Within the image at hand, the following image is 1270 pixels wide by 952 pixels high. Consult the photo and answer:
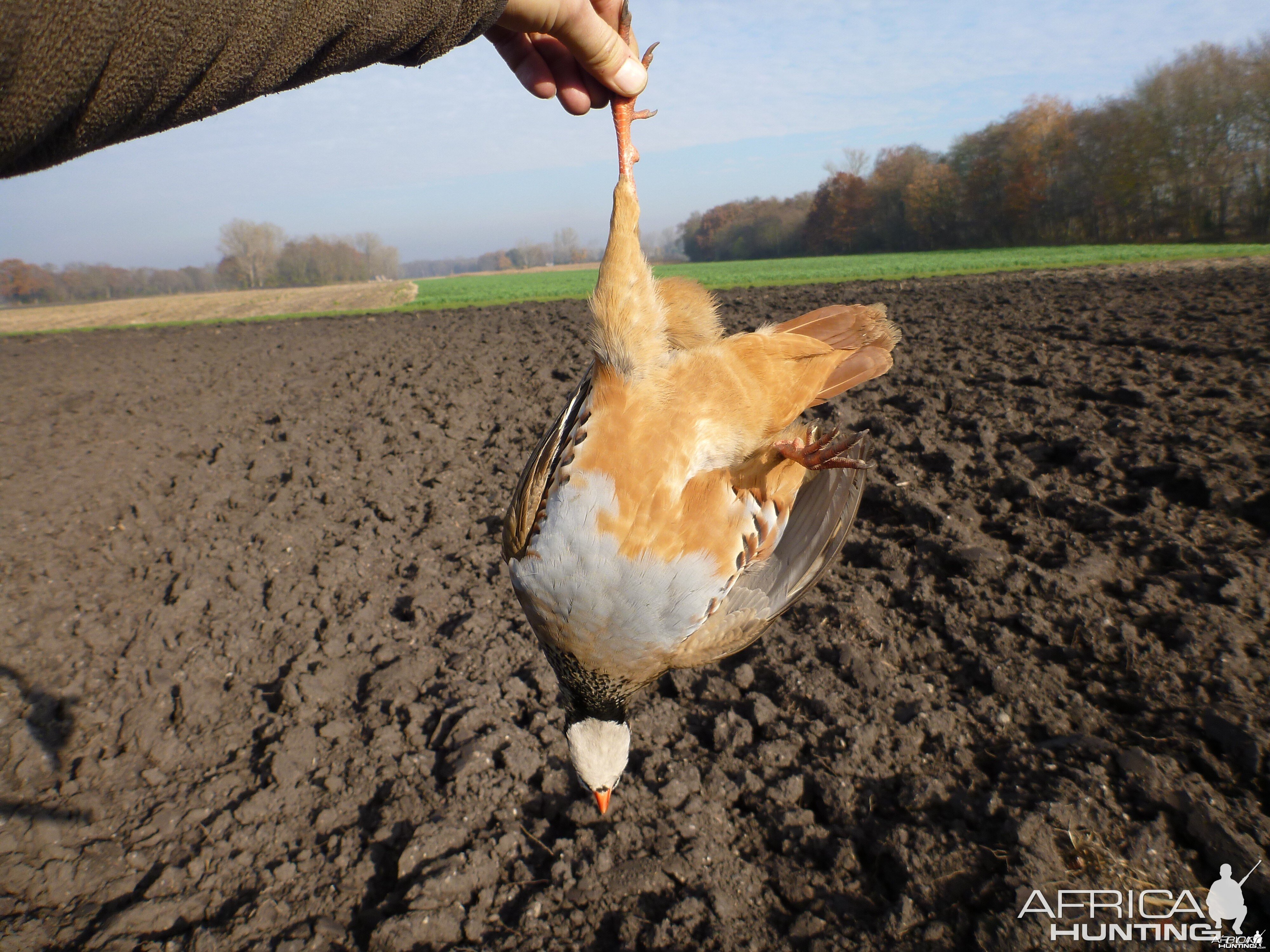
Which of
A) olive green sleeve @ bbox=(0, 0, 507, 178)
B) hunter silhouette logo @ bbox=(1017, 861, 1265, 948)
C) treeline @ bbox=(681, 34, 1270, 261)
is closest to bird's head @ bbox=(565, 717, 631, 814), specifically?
hunter silhouette logo @ bbox=(1017, 861, 1265, 948)

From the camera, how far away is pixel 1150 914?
243cm

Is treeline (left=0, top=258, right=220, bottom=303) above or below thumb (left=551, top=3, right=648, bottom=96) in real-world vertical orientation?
above

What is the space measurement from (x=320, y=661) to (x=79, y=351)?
19.6 m

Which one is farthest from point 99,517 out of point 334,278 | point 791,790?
point 334,278

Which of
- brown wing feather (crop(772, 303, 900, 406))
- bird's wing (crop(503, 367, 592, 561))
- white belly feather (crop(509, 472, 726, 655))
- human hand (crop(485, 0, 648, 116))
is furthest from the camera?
brown wing feather (crop(772, 303, 900, 406))

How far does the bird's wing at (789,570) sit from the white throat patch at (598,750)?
429 mm

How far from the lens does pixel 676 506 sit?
2449 millimetres

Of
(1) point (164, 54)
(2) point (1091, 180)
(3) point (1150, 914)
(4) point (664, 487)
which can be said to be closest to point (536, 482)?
(4) point (664, 487)

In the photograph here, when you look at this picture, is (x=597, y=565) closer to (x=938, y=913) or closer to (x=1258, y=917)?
(x=938, y=913)

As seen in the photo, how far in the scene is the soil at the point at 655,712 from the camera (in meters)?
2.76

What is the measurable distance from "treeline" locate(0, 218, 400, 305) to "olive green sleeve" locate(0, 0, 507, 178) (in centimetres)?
8115

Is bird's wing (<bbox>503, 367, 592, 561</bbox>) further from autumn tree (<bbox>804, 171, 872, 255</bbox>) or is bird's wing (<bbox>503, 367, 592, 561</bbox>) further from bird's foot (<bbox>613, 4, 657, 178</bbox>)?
autumn tree (<bbox>804, 171, 872, 255</bbox>)

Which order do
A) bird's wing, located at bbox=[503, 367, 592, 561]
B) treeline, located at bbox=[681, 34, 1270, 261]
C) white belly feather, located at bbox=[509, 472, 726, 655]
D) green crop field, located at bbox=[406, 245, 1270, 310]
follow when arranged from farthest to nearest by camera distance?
treeline, located at bbox=[681, 34, 1270, 261]
green crop field, located at bbox=[406, 245, 1270, 310]
bird's wing, located at bbox=[503, 367, 592, 561]
white belly feather, located at bbox=[509, 472, 726, 655]

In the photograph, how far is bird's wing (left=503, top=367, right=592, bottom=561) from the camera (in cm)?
261
